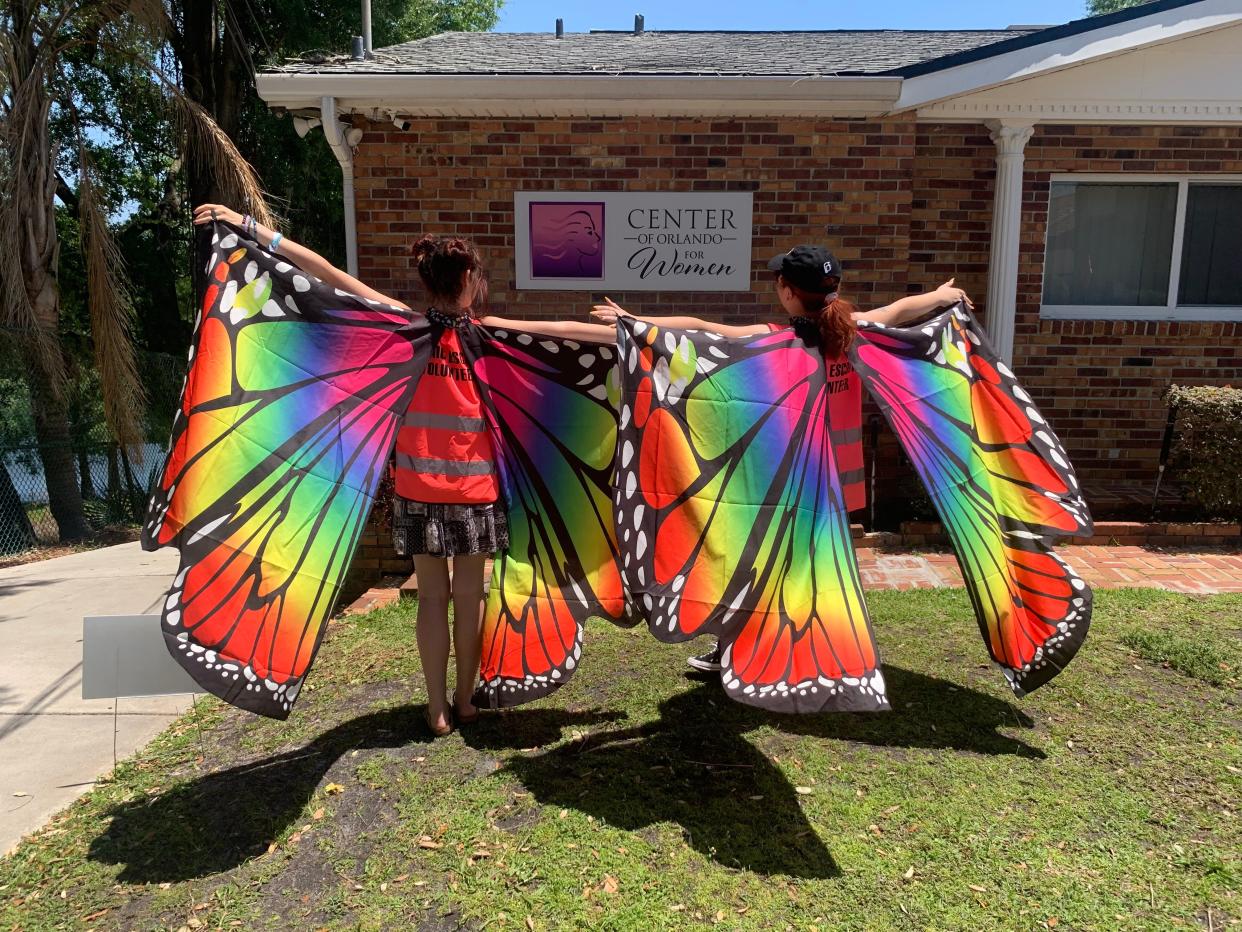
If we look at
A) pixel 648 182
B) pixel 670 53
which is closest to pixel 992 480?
pixel 648 182

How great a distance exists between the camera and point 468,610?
332 cm

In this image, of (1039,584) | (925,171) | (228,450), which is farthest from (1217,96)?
(228,450)

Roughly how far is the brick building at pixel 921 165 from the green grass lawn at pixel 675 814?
3416 millimetres

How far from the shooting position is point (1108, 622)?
461cm

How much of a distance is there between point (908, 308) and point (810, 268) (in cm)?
70

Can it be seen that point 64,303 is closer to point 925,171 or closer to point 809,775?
point 925,171

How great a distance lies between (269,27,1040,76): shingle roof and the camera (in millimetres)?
5898

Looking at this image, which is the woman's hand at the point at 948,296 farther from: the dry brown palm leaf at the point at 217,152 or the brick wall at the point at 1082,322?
the dry brown palm leaf at the point at 217,152

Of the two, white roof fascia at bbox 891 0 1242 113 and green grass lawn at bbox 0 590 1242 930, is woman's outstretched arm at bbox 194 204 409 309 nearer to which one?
green grass lawn at bbox 0 590 1242 930

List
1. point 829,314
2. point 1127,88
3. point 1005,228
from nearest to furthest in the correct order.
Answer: point 829,314, point 1127,88, point 1005,228

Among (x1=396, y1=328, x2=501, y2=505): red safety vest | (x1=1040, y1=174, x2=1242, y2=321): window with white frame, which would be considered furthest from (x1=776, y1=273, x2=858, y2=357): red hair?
(x1=1040, y1=174, x2=1242, y2=321): window with white frame

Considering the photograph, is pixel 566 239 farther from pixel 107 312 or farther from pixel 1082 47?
pixel 107 312

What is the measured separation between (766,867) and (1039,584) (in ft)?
5.32

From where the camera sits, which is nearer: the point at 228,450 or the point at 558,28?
the point at 228,450
